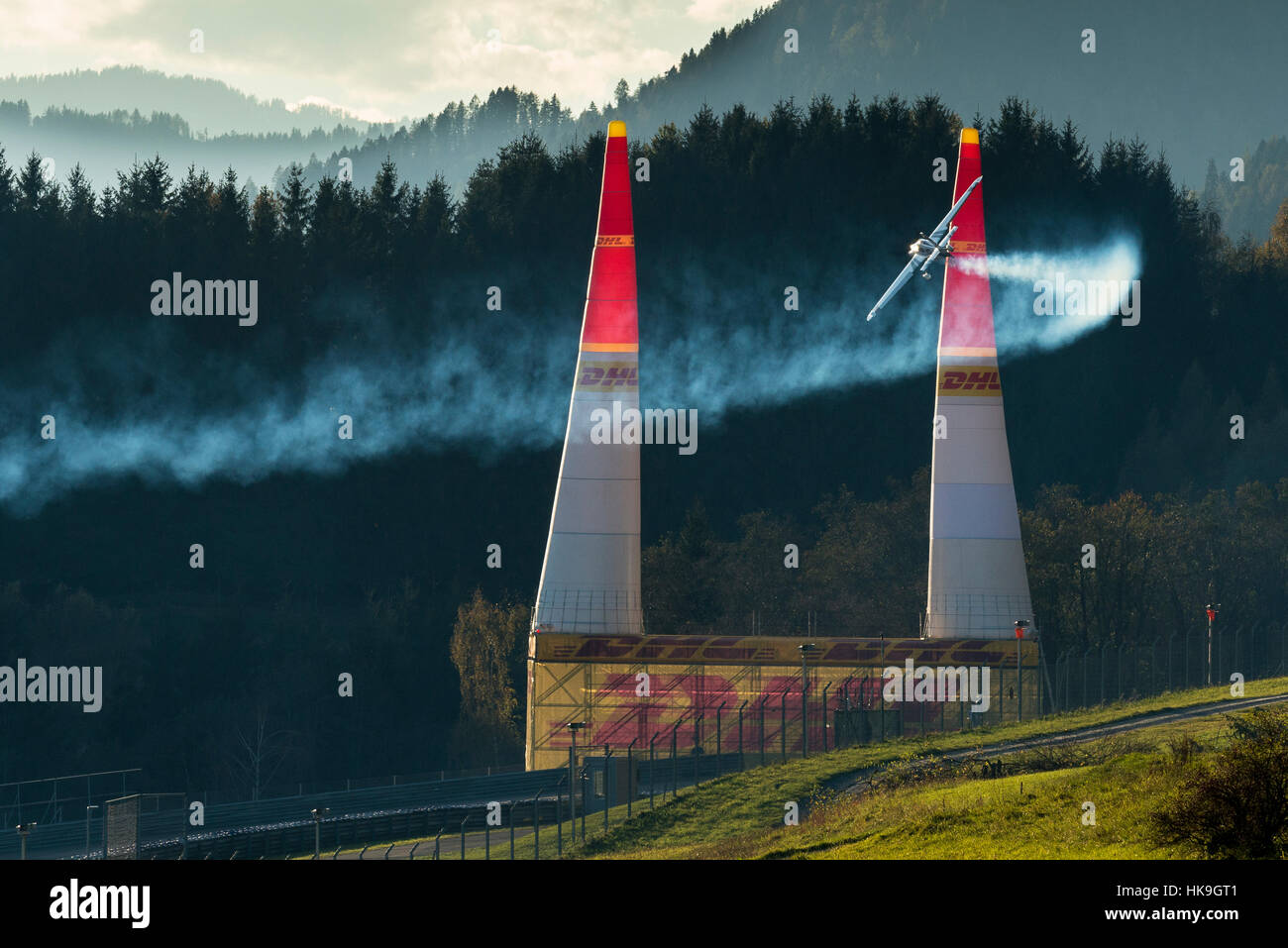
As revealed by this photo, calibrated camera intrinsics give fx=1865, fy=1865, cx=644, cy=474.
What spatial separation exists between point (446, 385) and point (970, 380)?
36023 mm

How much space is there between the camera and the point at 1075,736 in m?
41.6

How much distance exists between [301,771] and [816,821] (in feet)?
128

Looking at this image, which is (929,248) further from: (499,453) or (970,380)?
(499,453)

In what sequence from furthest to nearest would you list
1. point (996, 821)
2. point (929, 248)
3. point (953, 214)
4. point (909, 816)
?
point (953, 214)
point (929, 248)
point (909, 816)
point (996, 821)

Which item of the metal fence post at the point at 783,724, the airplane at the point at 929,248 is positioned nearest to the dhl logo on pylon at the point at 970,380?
the airplane at the point at 929,248

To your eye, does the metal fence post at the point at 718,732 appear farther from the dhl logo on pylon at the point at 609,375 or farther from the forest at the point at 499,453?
the forest at the point at 499,453

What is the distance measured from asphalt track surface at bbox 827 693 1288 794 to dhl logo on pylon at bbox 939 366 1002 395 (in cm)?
1064

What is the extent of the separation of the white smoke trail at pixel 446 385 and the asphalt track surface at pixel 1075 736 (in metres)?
36.9

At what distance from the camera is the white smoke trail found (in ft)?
252

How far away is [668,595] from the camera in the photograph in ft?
235

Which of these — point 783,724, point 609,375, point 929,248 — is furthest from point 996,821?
point 929,248

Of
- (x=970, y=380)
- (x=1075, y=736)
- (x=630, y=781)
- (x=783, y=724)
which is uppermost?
(x=970, y=380)

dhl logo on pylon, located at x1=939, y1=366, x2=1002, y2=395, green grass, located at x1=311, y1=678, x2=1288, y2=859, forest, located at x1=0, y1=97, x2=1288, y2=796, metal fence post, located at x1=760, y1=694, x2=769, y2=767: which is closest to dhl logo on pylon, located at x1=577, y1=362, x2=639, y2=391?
dhl logo on pylon, located at x1=939, y1=366, x2=1002, y2=395

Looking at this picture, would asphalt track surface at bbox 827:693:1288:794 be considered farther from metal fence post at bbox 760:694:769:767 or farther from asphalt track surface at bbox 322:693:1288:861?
metal fence post at bbox 760:694:769:767
